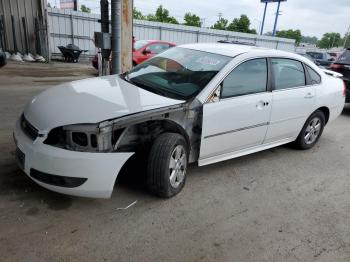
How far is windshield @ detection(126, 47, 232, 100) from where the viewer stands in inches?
131

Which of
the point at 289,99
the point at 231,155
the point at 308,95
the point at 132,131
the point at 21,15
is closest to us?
the point at 132,131

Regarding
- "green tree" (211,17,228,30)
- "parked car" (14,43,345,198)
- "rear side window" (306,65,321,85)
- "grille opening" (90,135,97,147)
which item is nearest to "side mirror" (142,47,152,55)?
"parked car" (14,43,345,198)

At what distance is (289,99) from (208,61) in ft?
4.21

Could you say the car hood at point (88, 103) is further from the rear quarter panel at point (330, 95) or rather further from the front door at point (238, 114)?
the rear quarter panel at point (330, 95)

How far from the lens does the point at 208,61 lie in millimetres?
3672

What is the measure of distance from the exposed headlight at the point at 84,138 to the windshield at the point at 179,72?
3.07ft

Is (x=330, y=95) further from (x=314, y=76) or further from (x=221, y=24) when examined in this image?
(x=221, y=24)

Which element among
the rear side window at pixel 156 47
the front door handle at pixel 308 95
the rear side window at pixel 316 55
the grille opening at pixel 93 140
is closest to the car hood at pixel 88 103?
the grille opening at pixel 93 140

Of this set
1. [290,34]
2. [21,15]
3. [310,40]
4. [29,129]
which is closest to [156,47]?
[21,15]

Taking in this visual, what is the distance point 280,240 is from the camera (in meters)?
2.66

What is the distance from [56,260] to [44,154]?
0.85 m

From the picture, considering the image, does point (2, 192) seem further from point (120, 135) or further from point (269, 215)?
point (269, 215)

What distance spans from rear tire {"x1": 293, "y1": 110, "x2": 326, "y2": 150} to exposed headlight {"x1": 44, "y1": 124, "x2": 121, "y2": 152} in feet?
10.6

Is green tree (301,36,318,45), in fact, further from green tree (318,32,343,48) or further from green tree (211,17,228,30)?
green tree (211,17,228,30)
